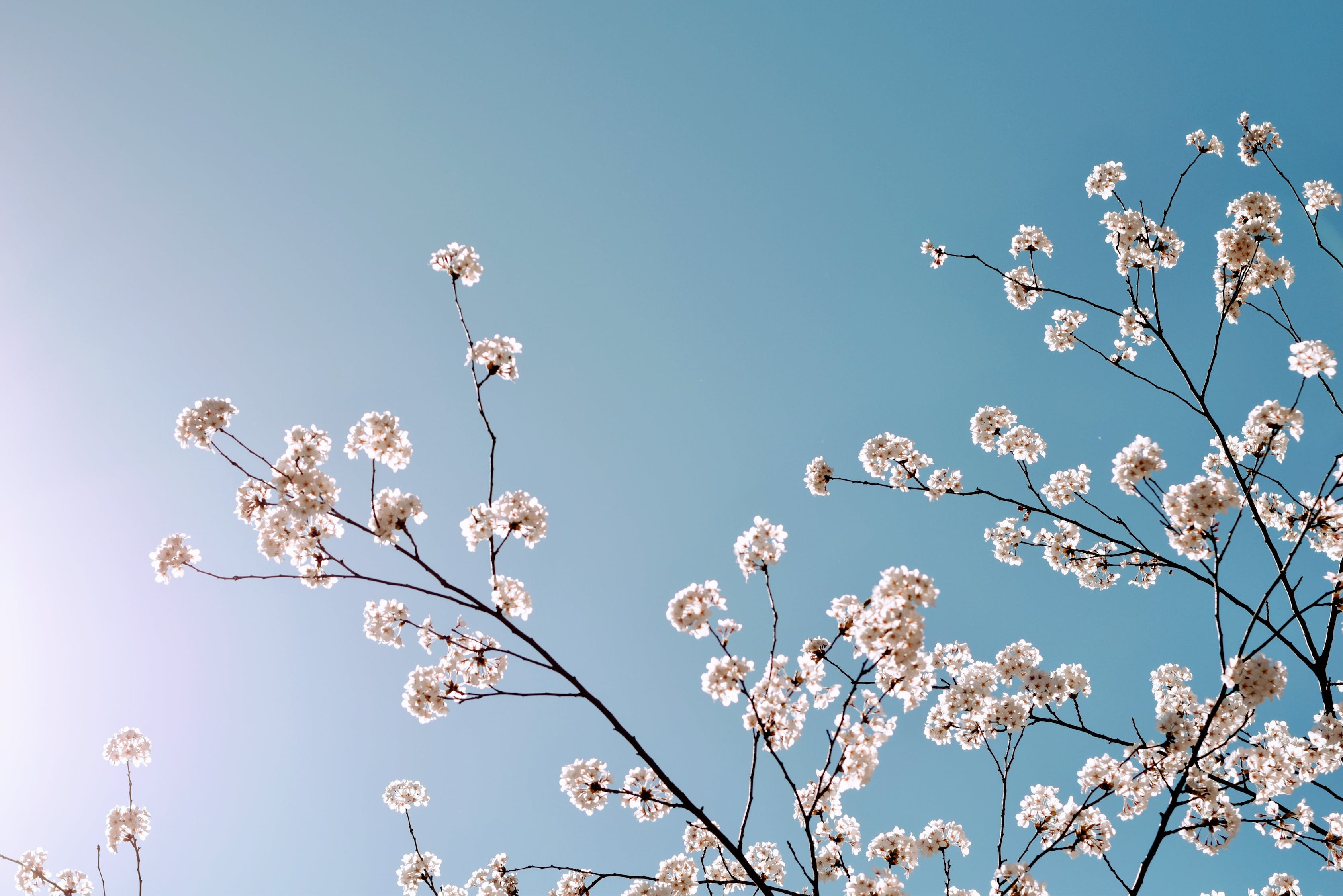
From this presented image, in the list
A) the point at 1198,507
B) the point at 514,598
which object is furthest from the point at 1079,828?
the point at 514,598

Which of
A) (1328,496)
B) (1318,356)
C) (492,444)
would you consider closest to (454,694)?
(492,444)

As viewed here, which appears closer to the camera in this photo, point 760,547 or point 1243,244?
point 760,547

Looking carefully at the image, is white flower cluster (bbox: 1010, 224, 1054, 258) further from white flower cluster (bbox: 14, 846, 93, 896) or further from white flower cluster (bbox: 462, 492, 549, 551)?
white flower cluster (bbox: 14, 846, 93, 896)

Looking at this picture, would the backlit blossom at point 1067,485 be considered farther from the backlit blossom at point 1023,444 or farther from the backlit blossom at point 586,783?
the backlit blossom at point 586,783

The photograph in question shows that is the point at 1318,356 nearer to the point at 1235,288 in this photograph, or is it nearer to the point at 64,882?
the point at 1235,288

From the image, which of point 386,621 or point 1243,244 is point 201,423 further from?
point 1243,244

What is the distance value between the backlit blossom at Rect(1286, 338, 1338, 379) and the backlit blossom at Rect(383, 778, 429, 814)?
10245 mm

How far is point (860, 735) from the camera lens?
477 centimetres

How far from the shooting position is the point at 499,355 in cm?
522

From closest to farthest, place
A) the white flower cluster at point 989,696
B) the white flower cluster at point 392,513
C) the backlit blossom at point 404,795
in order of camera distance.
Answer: the white flower cluster at point 392,513 → the white flower cluster at point 989,696 → the backlit blossom at point 404,795

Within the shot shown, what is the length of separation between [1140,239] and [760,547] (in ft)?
20.7

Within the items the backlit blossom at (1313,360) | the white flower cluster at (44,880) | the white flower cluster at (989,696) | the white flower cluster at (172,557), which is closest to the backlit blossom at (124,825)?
the white flower cluster at (44,880)

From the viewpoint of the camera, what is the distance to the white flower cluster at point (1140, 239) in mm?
7539

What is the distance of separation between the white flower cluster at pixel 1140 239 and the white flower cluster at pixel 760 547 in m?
5.65
